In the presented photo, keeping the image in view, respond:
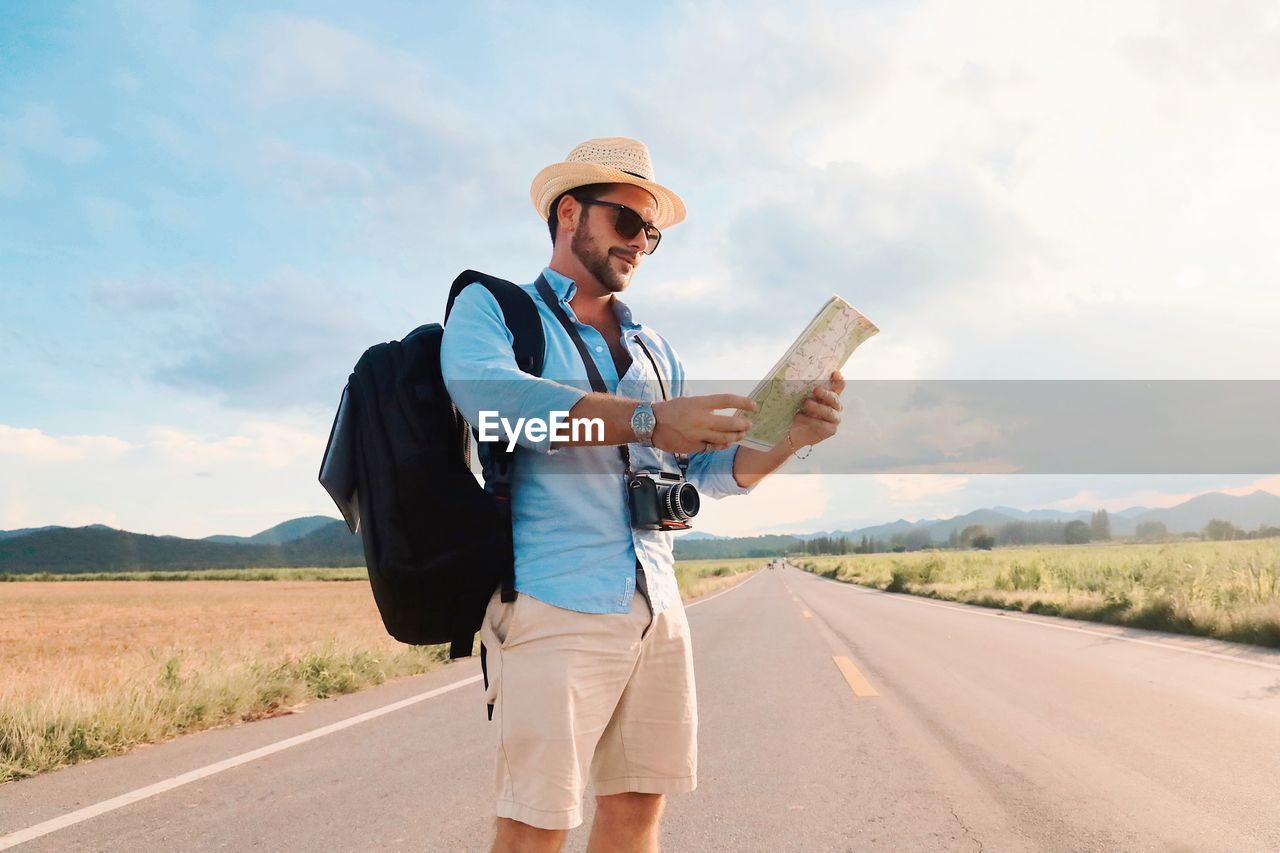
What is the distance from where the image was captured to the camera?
1835 mm

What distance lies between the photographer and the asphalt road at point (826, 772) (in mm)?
3500

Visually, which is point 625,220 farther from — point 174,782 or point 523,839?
point 174,782

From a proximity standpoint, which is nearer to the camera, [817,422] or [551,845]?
[551,845]

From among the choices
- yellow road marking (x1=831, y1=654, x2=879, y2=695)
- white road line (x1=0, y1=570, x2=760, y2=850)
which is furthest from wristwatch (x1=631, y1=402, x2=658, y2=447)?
yellow road marking (x1=831, y1=654, x2=879, y2=695)

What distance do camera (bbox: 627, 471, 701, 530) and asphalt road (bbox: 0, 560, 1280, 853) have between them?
2056mm

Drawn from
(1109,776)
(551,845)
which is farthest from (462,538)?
(1109,776)

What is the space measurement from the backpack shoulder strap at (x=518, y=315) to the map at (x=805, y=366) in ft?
1.53

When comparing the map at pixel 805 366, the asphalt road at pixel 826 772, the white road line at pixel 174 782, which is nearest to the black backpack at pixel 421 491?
the map at pixel 805 366

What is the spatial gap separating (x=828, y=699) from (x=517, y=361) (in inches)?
225

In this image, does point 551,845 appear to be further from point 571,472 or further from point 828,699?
point 828,699

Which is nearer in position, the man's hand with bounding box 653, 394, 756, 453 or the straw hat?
the man's hand with bounding box 653, 394, 756, 453

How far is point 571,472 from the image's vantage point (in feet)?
5.89

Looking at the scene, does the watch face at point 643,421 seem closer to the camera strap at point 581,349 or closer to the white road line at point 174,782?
the camera strap at point 581,349

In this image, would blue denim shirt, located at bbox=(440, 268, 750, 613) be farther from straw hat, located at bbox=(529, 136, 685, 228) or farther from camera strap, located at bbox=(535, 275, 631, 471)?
straw hat, located at bbox=(529, 136, 685, 228)
